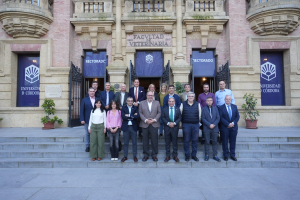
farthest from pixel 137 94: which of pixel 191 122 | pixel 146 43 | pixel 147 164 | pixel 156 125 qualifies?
pixel 146 43

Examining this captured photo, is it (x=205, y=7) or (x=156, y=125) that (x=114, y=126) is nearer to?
(x=156, y=125)

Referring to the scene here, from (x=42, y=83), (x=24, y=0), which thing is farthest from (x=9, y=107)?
(x=24, y=0)

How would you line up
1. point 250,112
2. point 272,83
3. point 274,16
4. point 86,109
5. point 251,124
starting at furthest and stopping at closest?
point 272,83, point 274,16, point 250,112, point 251,124, point 86,109

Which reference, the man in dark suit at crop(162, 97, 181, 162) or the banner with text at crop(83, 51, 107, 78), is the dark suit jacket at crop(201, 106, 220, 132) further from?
the banner with text at crop(83, 51, 107, 78)

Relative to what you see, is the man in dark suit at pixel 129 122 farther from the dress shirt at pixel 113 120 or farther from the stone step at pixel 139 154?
the stone step at pixel 139 154

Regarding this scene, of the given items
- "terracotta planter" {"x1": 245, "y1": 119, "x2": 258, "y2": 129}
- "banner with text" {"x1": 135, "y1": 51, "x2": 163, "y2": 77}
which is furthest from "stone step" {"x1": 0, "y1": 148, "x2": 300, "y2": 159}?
"banner with text" {"x1": 135, "y1": 51, "x2": 163, "y2": 77}

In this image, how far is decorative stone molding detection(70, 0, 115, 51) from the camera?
971cm

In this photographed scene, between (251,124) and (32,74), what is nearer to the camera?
(251,124)

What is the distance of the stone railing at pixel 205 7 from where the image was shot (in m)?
9.77

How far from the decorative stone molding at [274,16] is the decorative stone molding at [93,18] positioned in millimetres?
7648

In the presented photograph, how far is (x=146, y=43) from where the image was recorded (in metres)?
10.0

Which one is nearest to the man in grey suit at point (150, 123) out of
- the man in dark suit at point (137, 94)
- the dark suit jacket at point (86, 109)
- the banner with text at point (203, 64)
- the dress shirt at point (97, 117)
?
the man in dark suit at point (137, 94)

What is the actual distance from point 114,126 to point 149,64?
5.93 m

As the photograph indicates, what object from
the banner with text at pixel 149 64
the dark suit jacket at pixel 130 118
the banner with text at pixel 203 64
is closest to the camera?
the dark suit jacket at pixel 130 118
